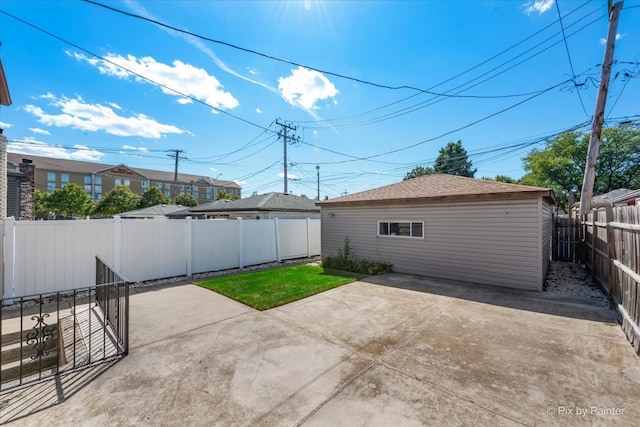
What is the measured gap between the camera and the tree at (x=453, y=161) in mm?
31030

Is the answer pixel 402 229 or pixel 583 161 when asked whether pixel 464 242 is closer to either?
pixel 402 229

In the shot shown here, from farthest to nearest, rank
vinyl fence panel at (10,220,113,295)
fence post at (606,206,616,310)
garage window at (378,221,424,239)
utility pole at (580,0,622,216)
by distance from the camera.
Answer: garage window at (378,221,424,239) < utility pole at (580,0,622,216) < vinyl fence panel at (10,220,113,295) < fence post at (606,206,616,310)

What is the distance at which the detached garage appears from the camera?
6484 mm

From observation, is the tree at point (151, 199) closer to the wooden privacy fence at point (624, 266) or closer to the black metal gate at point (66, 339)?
the black metal gate at point (66, 339)

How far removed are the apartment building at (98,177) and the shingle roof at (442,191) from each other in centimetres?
3564

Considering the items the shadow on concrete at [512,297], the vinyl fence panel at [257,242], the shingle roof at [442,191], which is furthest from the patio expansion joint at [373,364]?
the vinyl fence panel at [257,242]

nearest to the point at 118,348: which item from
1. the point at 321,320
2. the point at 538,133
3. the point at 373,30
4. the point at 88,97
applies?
the point at 321,320

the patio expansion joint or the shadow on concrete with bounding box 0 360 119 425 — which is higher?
the shadow on concrete with bounding box 0 360 119 425

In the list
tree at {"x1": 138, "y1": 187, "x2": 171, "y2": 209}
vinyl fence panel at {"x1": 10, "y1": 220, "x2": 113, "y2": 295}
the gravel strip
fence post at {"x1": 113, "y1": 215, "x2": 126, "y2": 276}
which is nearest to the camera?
vinyl fence panel at {"x1": 10, "y1": 220, "x2": 113, "y2": 295}

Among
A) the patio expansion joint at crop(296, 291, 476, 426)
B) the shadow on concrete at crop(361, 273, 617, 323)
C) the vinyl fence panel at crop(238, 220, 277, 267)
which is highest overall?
the vinyl fence panel at crop(238, 220, 277, 267)

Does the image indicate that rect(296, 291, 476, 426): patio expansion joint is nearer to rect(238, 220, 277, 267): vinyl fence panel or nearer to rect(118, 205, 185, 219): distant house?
rect(238, 220, 277, 267): vinyl fence panel

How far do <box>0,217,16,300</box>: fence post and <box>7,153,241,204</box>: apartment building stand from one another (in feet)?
115

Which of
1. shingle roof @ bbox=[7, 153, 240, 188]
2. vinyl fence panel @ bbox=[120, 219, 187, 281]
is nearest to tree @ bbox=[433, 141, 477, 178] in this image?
vinyl fence panel @ bbox=[120, 219, 187, 281]

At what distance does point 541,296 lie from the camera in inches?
237
